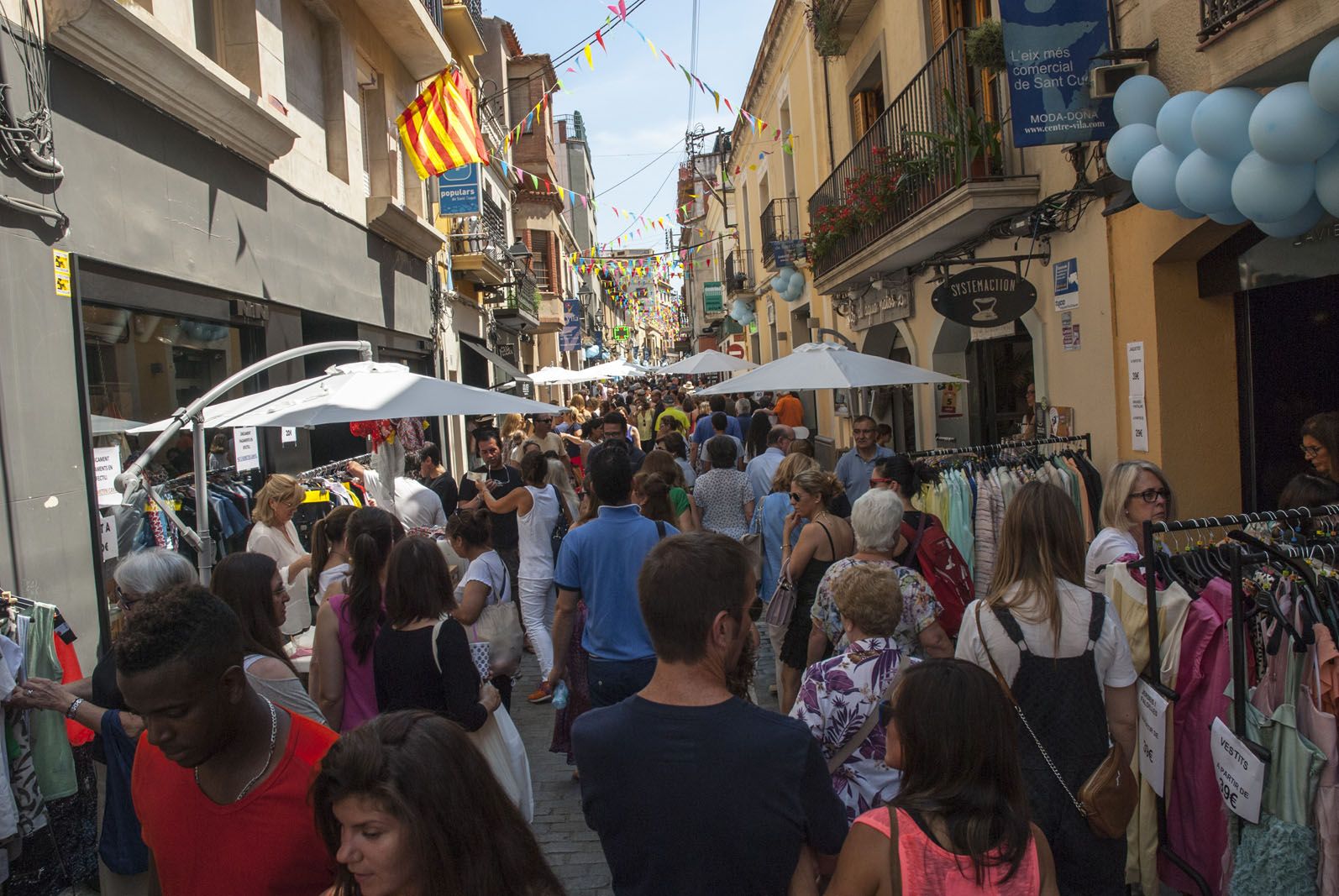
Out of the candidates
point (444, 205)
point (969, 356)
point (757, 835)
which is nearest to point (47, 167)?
point (757, 835)

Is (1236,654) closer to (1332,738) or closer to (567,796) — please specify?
(1332,738)

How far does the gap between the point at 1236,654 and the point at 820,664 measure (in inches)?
51.2

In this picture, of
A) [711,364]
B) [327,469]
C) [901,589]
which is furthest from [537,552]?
[711,364]

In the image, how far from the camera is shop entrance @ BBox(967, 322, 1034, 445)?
36.3 ft

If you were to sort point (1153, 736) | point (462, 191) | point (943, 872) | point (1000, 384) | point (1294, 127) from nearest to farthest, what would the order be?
point (943, 872)
point (1153, 736)
point (1294, 127)
point (1000, 384)
point (462, 191)

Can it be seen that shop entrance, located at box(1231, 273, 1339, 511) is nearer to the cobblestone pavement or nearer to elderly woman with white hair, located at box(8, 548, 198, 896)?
the cobblestone pavement

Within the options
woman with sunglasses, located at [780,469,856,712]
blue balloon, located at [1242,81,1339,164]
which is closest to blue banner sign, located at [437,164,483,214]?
woman with sunglasses, located at [780,469,856,712]

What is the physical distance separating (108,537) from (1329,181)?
708cm

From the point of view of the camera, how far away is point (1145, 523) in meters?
3.48

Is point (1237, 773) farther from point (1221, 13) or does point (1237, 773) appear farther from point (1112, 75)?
point (1112, 75)

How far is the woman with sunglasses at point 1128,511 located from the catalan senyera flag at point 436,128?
32.2ft

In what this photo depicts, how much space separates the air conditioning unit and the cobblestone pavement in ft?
15.2

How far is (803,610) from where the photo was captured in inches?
199

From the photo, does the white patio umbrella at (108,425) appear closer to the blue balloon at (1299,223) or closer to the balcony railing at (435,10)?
the blue balloon at (1299,223)
